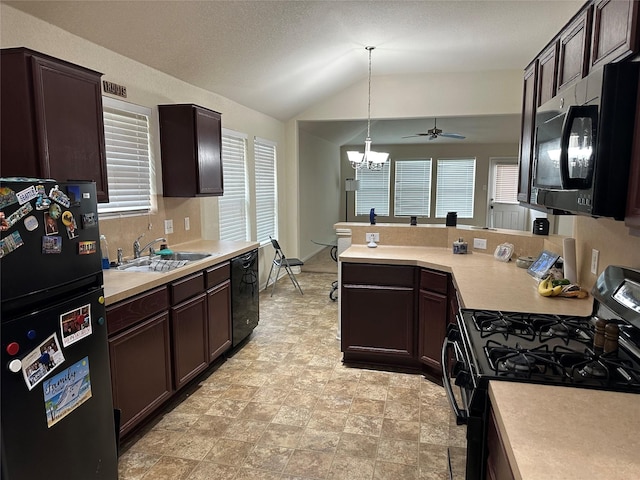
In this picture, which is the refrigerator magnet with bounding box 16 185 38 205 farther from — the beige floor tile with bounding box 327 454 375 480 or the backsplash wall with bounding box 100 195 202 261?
the beige floor tile with bounding box 327 454 375 480

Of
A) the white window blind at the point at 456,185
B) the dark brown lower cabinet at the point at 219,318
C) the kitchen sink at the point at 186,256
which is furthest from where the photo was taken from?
the white window blind at the point at 456,185

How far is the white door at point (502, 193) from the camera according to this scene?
359 inches

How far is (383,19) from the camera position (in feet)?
12.2

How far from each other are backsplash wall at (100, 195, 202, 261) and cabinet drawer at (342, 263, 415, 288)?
5.27ft

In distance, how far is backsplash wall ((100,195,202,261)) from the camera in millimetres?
3088

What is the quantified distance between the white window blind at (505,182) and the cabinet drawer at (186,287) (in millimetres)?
7989

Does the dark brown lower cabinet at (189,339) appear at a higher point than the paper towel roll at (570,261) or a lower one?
lower

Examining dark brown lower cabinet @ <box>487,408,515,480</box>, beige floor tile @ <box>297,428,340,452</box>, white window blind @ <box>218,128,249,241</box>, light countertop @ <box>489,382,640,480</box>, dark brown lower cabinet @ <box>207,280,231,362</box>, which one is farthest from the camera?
white window blind @ <box>218,128,249,241</box>

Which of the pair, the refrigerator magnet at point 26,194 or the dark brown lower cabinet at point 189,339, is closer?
the refrigerator magnet at point 26,194

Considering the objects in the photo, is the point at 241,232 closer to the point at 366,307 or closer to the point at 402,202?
the point at 366,307

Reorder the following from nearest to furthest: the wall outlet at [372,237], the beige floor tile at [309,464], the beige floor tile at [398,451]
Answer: the beige floor tile at [309,464] < the beige floor tile at [398,451] < the wall outlet at [372,237]

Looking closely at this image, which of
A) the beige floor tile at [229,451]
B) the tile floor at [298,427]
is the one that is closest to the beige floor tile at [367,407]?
the tile floor at [298,427]

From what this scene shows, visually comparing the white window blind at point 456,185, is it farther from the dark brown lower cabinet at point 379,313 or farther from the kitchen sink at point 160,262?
the kitchen sink at point 160,262

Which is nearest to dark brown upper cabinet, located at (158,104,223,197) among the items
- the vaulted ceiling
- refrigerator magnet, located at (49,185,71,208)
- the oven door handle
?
the vaulted ceiling
